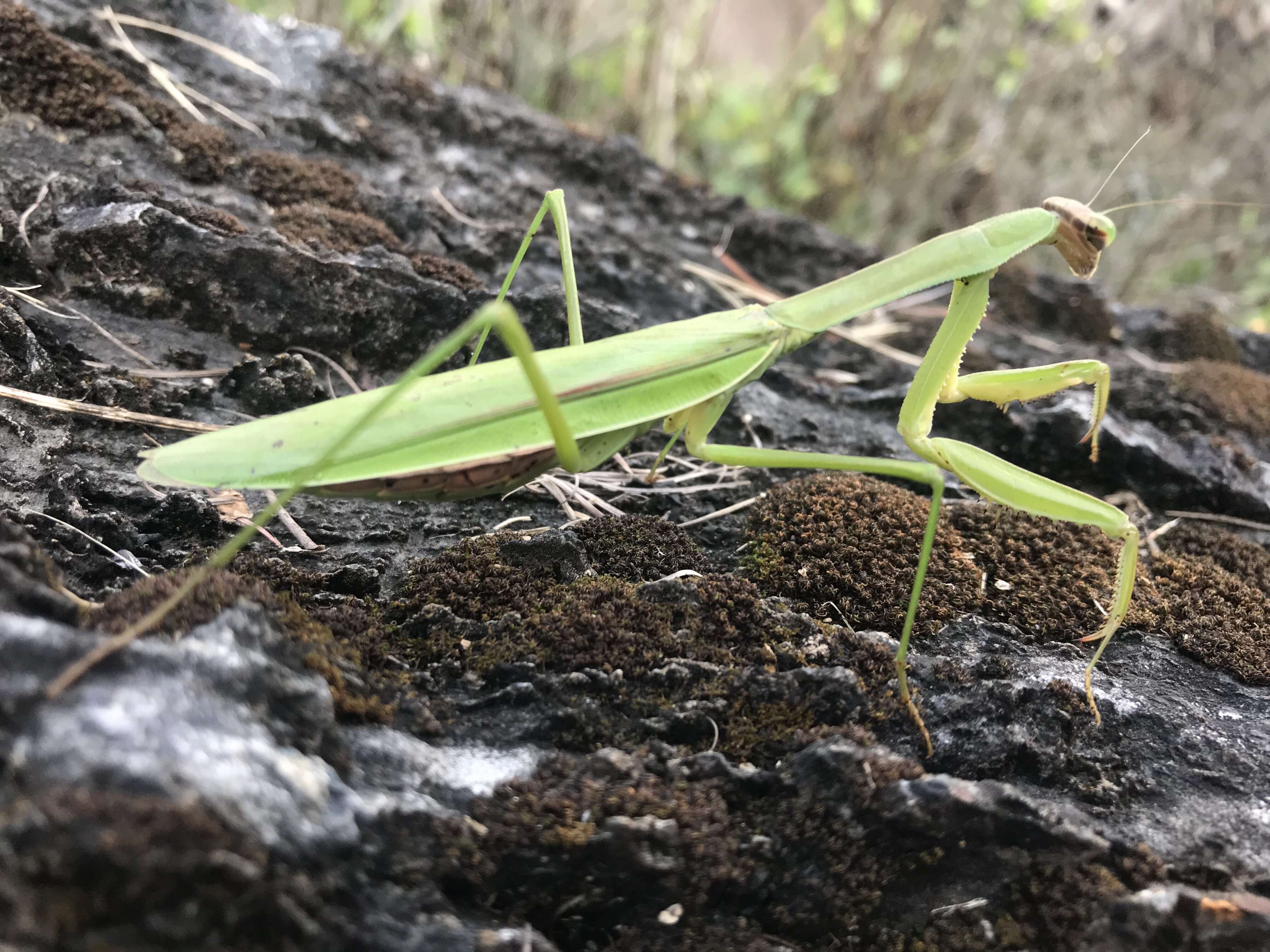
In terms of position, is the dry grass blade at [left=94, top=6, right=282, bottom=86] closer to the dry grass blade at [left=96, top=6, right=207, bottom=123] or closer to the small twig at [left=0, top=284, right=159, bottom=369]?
the dry grass blade at [left=96, top=6, right=207, bottom=123]

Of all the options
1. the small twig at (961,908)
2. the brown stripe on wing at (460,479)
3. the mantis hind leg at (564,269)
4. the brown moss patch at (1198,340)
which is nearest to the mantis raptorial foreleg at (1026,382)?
the mantis hind leg at (564,269)

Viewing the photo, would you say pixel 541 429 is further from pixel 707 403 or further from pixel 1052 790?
pixel 1052 790

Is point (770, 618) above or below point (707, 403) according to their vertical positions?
below

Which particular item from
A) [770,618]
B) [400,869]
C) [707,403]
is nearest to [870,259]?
[707,403]

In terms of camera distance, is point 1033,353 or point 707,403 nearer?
point 707,403

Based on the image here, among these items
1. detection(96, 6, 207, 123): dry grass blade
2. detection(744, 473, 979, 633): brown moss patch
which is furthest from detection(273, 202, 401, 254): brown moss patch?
detection(744, 473, 979, 633): brown moss patch

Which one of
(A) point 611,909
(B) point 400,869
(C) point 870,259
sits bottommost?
(A) point 611,909

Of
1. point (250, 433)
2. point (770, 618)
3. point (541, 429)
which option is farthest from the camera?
point (770, 618)
